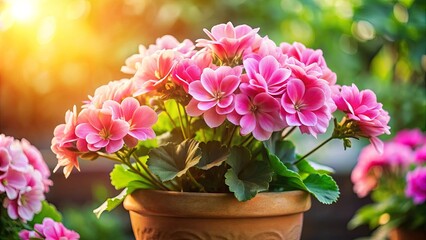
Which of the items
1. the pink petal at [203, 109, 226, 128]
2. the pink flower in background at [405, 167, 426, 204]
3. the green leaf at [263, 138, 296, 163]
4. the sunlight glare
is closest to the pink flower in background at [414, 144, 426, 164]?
the pink flower in background at [405, 167, 426, 204]

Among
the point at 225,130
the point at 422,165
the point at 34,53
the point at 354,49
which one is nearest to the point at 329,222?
the point at 354,49

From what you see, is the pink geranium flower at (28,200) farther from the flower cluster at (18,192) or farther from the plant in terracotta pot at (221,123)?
the plant in terracotta pot at (221,123)

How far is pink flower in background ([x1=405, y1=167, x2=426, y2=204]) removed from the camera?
5.25ft

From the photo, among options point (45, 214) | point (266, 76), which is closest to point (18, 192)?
point (45, 214)

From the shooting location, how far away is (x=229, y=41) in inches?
38.5

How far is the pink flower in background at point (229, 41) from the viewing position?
979mm

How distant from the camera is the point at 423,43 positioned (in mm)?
2414

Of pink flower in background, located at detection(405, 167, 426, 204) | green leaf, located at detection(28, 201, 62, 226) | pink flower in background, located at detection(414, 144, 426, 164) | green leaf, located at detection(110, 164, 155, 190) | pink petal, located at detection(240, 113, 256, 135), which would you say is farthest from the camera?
pink flower in background, located at detection(414, 144, 426, 164)

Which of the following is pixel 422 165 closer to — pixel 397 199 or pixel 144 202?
pixel 397 199

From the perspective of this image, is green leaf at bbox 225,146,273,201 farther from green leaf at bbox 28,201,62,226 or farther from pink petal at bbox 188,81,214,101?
green leaf at bbox 28,201,62,226

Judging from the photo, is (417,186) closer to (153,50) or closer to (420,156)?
(420,156)

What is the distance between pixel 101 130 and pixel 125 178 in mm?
152

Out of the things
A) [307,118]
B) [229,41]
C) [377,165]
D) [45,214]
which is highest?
[229,41]

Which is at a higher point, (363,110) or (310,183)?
(363,110)
